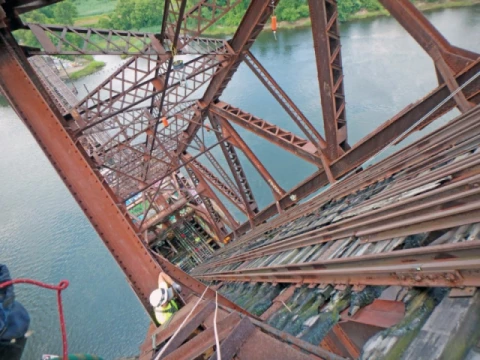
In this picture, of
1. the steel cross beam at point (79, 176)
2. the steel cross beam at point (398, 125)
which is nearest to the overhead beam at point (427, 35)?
the steel cross beam at point (398, 125)

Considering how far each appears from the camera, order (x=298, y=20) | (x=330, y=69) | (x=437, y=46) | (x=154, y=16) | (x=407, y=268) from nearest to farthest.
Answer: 1. (x=407, y=268)
2. (x=437, y=46)
3. (x=330, y=69)
4. (x=298, y=20)
5. (x=154, y=16)

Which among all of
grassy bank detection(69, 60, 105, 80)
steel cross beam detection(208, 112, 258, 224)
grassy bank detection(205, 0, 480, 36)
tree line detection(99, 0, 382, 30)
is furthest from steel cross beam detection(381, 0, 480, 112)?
grassy bank detection(69, 60, 105, 80)

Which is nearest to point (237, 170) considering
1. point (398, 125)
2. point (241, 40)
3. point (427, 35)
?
point (241, 40)

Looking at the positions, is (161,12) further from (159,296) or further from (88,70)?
(159,296)

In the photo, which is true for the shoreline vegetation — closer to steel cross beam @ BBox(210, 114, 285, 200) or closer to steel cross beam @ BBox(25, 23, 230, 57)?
steel cross beam @ BBox(210, 114, 285, 200)

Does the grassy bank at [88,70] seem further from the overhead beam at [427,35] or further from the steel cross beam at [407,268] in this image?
the steel cross beam at [407,268]

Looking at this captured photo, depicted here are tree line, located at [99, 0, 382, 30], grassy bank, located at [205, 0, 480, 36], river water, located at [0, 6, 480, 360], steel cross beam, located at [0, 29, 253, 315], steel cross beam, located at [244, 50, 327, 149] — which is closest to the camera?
steel cross beam, located at [0, 29, 253, 315]
